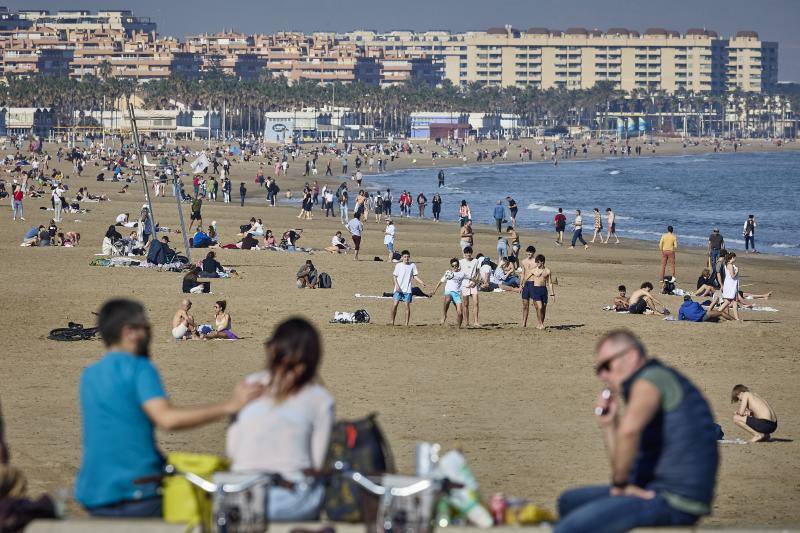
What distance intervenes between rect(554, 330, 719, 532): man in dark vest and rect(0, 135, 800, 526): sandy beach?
4707 millimetres

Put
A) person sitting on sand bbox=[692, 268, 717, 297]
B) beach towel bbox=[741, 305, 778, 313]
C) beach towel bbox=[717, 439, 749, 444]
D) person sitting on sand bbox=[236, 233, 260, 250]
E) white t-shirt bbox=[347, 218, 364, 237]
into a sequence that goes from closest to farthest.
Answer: beach towel bbox=[717, 439, 749, 444] < beach towel bbox=[741, 305, 778, 313] < person sitting on sand bbox=[692, 268, 717, 297] < white t-shirt bbox=[347, 218, 364, 237] < person sitting on sand bbox=[236, 233, 260, 250]

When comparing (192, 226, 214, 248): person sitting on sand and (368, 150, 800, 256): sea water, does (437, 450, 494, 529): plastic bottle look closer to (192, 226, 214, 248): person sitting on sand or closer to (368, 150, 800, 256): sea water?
(192, 226, 214, 248): person sitting on sand

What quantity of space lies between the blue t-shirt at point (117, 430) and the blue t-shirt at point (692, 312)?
17.1m

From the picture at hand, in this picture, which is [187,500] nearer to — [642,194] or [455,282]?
[455,282]

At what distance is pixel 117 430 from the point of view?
5.62 meters

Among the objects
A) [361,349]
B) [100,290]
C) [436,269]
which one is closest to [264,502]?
[361,349]

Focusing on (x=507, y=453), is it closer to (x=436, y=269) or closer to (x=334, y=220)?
(x=436, y=269)

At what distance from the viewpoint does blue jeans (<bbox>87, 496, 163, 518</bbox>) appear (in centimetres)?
570

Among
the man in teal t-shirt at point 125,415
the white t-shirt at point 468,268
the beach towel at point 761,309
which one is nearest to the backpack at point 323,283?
the white t-shirt at point 468,268

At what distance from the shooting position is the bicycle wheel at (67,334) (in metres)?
18.6

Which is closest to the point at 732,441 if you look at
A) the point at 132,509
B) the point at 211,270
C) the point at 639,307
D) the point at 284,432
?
the point at 284,432

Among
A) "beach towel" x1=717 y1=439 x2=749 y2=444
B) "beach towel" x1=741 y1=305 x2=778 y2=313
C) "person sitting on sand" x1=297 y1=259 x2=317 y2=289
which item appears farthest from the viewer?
"person sitting on sand" x1=297 y1=259 x2=317 y2=289

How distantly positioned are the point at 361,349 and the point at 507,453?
631 cm

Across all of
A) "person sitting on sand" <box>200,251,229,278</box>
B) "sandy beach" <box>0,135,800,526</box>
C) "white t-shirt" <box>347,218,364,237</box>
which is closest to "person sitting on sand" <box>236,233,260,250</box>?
"sandy beach" <box>0,135,800,526</box>
